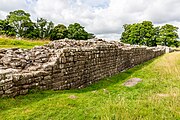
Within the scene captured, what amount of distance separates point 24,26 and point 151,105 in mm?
52699

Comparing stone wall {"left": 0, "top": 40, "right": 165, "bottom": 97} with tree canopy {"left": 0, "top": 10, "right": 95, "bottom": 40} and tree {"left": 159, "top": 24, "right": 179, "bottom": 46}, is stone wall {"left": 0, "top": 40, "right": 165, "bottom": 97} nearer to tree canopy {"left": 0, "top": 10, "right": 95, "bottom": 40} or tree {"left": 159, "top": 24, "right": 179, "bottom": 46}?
tree canopy {"left": 0, "top": 10, "right": 95, "bottom": 40}

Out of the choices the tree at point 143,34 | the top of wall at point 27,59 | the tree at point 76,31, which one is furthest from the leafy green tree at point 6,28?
the top of wall at point 27,59

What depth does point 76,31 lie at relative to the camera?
2301 inches

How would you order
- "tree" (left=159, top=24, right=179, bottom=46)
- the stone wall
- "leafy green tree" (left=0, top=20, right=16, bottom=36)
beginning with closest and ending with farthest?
the stone wall, "leafy green tree" (left=0, top=20, right=16, bottom=36), "tree" (left=159, top=24, right=179, bottom=46)

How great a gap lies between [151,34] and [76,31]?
83.5 ft

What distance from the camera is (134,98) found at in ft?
26.0

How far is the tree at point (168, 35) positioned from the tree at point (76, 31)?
2423cm

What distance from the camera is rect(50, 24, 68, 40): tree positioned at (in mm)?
52241

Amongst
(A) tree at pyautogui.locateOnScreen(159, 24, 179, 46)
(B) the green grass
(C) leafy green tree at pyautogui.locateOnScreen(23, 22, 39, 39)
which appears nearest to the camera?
(B) the green grass

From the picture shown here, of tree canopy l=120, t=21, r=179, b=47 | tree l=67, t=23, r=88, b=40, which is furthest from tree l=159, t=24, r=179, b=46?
tree l=67, t=23, r=88, b=40

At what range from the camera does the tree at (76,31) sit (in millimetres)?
57188

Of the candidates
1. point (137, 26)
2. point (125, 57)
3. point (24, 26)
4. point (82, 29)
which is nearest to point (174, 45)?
point (137, 26)

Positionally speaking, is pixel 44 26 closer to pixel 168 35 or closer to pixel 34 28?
pixel 34 28

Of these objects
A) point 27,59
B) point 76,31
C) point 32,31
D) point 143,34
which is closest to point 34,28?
point 32,31
